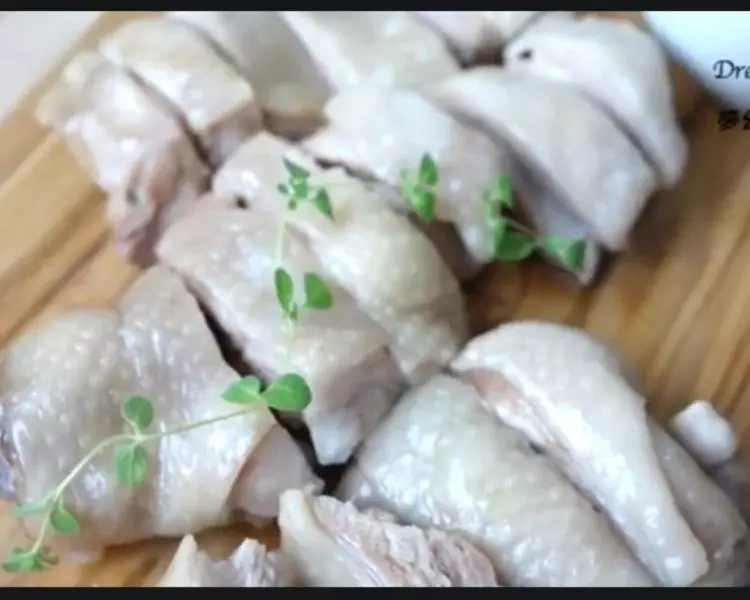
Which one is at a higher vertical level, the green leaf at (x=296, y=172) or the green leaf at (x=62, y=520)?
the green leaf at (x=296, y=172)

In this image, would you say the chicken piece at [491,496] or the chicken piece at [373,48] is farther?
the chicken piece at [373,48]

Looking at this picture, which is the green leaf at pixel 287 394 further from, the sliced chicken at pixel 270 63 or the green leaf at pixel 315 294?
the sliced chicken at pixel 270 63

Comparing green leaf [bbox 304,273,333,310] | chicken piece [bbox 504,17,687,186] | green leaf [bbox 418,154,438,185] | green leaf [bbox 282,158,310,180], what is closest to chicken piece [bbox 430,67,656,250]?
chicken piece [bbox 504,17,687,186]

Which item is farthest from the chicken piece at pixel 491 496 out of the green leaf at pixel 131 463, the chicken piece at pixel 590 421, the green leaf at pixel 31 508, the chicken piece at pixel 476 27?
the chicken piece at pixel 476 27

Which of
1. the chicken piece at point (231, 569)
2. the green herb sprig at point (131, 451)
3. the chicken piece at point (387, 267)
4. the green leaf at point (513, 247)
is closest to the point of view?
the chicken piece at point (231, 569)

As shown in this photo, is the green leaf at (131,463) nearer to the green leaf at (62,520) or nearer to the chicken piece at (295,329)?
the green leaf at (62,520)

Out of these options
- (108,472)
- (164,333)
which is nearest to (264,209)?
(164,333)

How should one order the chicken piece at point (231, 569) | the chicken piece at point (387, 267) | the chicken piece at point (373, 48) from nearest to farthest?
the chicken piece at point (231, 569) < the chicken piece at point (387, 267) < the chicken piece at point (373, 48)
